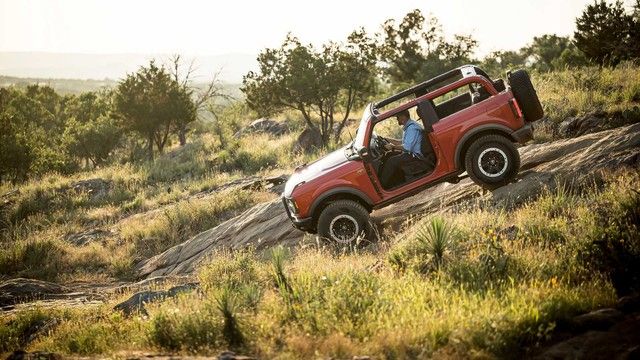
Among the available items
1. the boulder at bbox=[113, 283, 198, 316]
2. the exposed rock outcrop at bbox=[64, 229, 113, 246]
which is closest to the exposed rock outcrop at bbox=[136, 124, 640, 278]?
the boulder at bbox=[113, 283, 198, 316]

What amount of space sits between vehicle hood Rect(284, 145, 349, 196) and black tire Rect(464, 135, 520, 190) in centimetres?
213

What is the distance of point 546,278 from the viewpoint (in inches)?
206

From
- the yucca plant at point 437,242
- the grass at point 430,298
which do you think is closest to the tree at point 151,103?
the grass at point 430,298

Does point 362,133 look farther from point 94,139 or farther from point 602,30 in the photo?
point 94,139

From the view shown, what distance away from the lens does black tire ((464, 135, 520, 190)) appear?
802 centimetres

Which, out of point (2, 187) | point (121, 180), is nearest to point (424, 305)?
point (121, 180)

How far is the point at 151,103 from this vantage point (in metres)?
27.5

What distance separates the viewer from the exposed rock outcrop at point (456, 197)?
8.03m

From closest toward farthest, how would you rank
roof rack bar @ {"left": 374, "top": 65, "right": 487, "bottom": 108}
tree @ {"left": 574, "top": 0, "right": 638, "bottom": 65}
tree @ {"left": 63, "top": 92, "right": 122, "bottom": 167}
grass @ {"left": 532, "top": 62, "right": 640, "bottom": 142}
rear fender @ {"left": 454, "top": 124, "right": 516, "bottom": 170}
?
rear fender @ {"left": 454, "top": 124, "right": 516, "bottom": 170} → roof rack bar @ {"left": 374, "top": 65, "right": 487, "bottom": 108} → grass @ {"left": 532, "top": 62, "right": 640, "bottom": 142} → tree @ {"left": 574, "top": 0, "right": 638, "bottom": 65} → tree @ {"left": 63, "top": 92, "right": 122, "bottom": 167}

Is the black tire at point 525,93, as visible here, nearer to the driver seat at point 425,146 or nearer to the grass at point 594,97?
the driver seat at point 425,146

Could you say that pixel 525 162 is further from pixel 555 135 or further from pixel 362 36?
pixel 362 36

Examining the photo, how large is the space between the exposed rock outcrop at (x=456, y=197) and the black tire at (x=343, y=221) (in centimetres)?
117

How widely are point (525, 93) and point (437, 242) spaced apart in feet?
11.8

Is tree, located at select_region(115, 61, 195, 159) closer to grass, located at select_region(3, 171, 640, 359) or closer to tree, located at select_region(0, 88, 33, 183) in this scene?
tree, located at select_region(0, 88, 33, 183)
